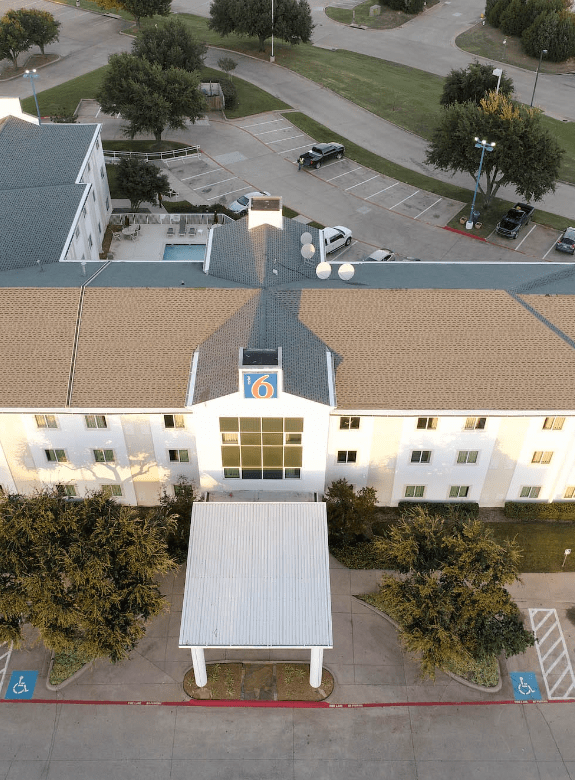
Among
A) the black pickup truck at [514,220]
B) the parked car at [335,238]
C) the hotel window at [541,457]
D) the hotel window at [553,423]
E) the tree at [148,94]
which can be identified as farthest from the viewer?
the tree at [148,94]

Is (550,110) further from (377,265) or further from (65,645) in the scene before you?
(65,645)

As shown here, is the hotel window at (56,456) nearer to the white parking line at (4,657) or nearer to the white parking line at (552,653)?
the white parking line at (4,657)

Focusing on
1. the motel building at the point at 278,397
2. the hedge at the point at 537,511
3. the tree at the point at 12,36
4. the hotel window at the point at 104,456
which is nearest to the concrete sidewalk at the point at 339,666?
the motel building at the point at 278,397

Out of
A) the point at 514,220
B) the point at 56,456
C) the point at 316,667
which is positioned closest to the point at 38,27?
the point at 514,220

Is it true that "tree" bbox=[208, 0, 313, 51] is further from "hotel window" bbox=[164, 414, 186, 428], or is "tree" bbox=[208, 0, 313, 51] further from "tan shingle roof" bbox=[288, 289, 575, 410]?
"hotel window" bbox=[164, 414, 186, 428]

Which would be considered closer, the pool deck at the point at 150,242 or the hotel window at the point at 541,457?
the hotel window at the point at 541,457

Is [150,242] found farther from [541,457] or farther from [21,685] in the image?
[21,685]
